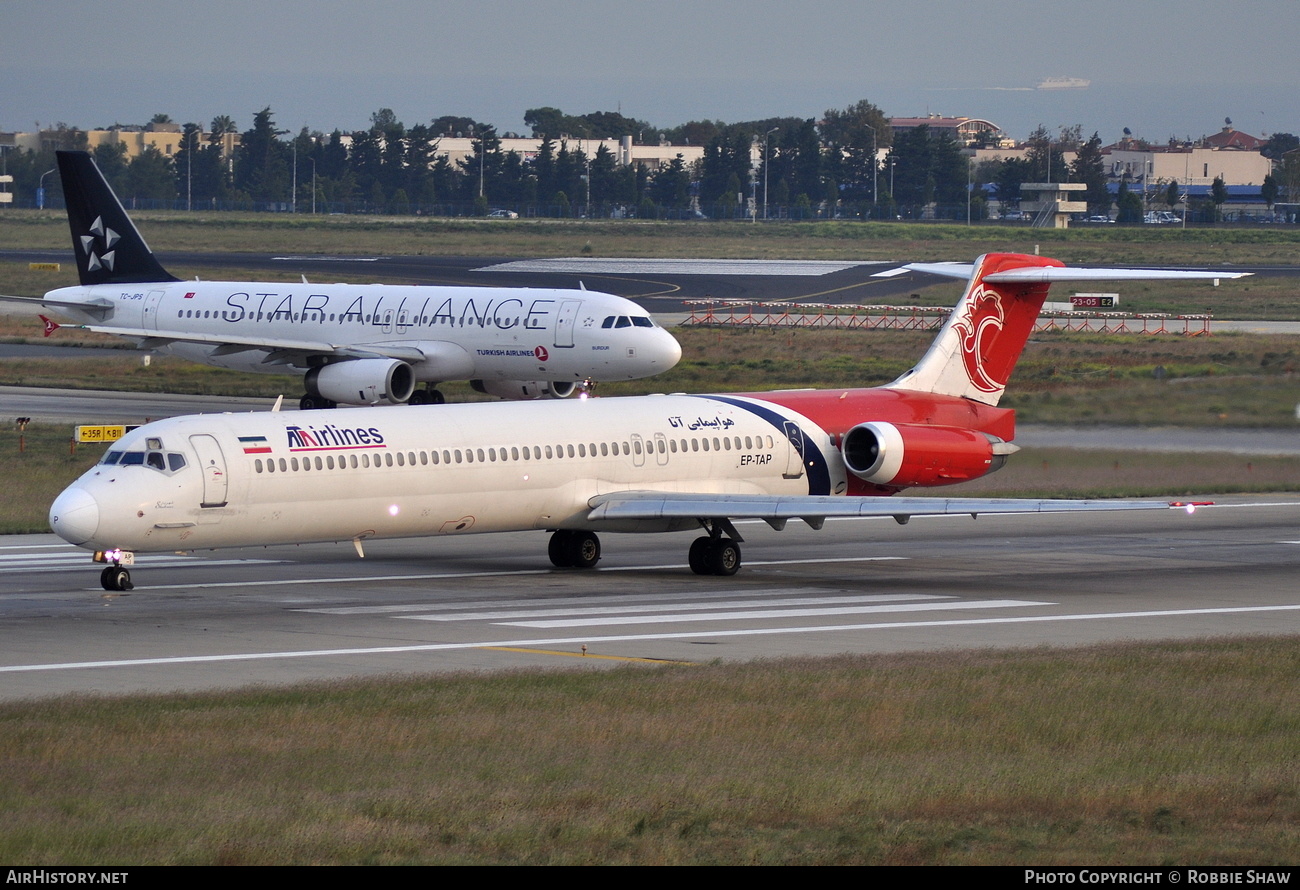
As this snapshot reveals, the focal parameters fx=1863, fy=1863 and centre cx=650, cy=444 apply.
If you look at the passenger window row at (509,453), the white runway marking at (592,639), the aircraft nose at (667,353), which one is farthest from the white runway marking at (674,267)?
the white runway marking at (592,639)

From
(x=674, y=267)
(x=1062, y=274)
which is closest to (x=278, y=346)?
(x=1062, y=274)

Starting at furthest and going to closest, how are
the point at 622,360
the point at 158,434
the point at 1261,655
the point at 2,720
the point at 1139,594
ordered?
the point at 622,360
the point at 1139,594
the point at 158,434
the point at 1261,655
the point at 2,720

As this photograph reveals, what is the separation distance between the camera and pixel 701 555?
107 feet

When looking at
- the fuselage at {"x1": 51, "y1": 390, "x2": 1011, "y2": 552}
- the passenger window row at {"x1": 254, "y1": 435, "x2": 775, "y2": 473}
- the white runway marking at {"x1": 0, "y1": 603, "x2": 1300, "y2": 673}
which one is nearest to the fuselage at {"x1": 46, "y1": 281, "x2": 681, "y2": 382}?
the fuselage at {"x1": 51, "y1": 390, "x2": 1011, "y2": 552}

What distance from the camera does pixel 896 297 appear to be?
11150cm

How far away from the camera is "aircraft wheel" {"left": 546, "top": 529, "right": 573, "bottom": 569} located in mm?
33375

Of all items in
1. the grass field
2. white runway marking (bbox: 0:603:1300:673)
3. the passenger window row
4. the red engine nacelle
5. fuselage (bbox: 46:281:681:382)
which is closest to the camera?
white runway marking (bbox: 0:603:1300:673)

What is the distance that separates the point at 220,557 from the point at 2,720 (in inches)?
638

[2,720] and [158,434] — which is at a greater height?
[158,434]

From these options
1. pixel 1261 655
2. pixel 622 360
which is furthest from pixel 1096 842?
pixel 622 360

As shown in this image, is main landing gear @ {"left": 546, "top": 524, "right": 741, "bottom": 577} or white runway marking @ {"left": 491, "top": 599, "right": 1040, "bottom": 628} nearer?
white runway marking @ {"left": 491, "top": 599, "right": 1040, "bottom": 628}

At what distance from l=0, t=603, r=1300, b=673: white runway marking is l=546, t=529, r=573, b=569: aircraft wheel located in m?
7.14

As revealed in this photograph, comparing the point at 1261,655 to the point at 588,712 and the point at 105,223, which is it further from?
the point at 105,223

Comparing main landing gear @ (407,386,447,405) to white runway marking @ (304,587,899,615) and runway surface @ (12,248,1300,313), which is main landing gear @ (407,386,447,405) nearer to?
white runway marking @ (304,587,899,615)
